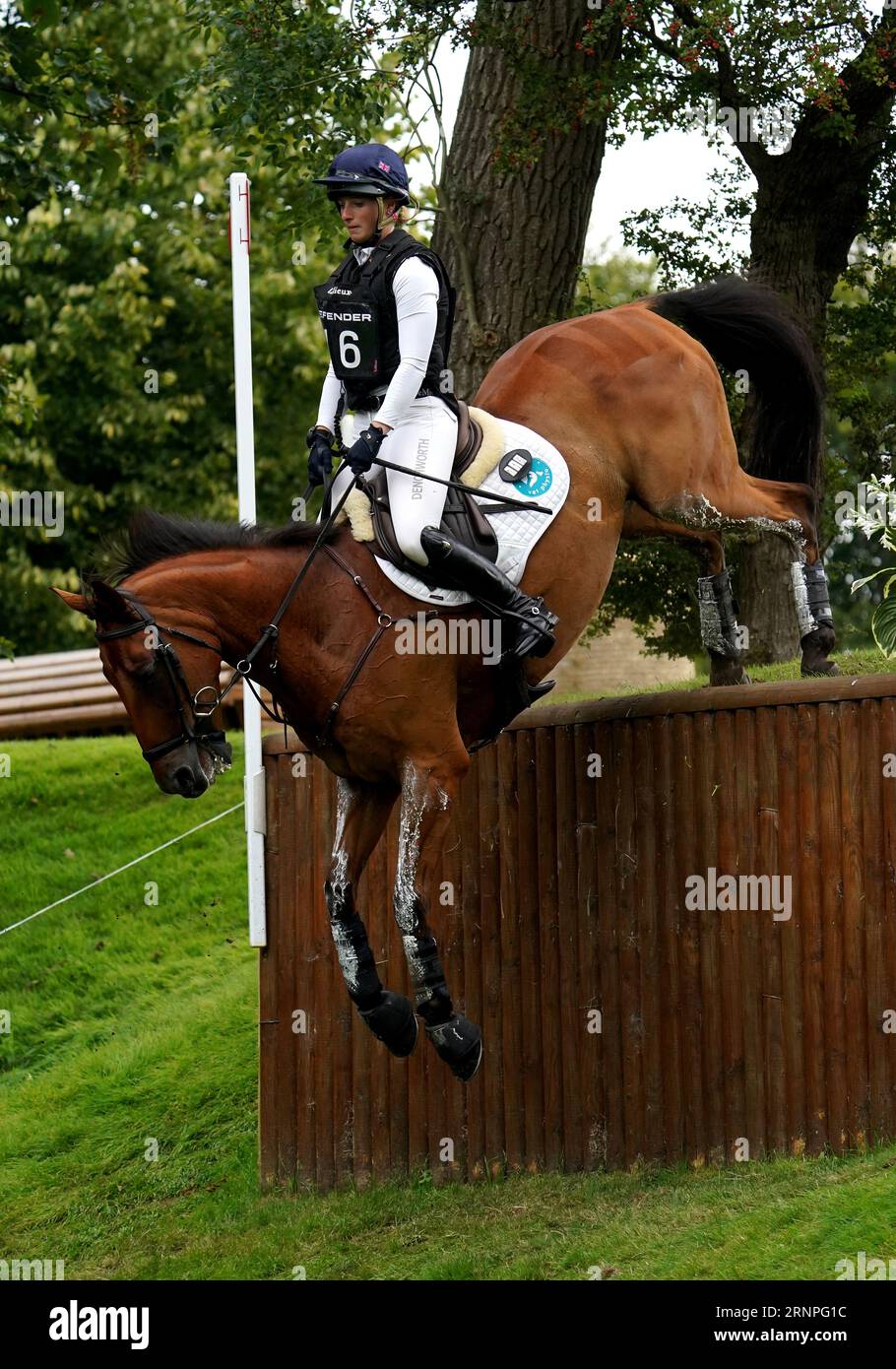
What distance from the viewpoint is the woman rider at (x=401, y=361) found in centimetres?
723

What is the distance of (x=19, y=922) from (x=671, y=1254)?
735 centimetres

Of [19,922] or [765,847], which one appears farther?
[19,922]

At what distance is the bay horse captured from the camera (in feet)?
22.9

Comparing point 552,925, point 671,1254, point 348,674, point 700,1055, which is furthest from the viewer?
point 552,925

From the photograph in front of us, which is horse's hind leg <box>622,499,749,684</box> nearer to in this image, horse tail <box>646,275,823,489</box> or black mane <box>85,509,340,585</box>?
horse tail <box>646,275,823,489</box>

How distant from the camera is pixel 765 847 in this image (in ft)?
25.1

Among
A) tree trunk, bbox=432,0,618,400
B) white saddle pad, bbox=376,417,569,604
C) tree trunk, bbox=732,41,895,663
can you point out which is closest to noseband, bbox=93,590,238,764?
white saddle pad, bbox=376,417,569,604

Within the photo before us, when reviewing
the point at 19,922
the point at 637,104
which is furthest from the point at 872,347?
the point at 19,922

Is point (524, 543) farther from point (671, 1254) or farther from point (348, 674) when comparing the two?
point (671, 1254)

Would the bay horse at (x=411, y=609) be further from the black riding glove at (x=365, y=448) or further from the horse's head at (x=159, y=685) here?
the black riding glove at (x=365, y=448)

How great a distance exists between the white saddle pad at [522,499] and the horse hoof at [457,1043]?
70.0 inches

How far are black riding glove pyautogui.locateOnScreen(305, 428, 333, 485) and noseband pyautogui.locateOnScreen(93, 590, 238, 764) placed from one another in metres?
1.06

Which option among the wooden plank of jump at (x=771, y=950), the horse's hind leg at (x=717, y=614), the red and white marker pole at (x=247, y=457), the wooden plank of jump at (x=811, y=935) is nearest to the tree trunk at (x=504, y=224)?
the red and white marker pole at (x=247, y=457)

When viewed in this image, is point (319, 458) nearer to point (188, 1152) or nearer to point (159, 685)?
point (159, 685)
